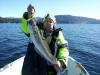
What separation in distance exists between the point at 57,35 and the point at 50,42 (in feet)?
1.13

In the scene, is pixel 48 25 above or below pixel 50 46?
above

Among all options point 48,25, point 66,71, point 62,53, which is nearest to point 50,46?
point 62,53

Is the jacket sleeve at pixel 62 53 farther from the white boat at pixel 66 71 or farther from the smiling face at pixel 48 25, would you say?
the white boat at pixel 66 71

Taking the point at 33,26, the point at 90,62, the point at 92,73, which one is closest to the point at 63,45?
the point at 33,26

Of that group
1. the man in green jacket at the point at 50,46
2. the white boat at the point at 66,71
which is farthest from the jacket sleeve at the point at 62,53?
the white boat at the point at 66,71

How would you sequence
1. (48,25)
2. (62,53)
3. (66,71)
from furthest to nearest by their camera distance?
1. (66,71)
2. (48,25)
3. (62,53)

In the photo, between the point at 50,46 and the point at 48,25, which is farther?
the point at 50,46

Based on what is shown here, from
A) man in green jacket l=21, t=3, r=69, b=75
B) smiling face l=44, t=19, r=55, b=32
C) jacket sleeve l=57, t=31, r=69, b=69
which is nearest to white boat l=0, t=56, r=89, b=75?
man in green jacket l=21, t=3, r=69, b=75

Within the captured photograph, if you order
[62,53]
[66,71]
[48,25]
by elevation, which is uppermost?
[48,25]

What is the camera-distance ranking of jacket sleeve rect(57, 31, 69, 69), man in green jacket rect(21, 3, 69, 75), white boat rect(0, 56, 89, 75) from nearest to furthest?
jacket sleeve rect(57, 31, 69, 69) → man in green jacket rect(21, 3, 69, 75) → white boat rect(0, 56, 89, 75)

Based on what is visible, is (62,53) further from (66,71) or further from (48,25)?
(66,71)

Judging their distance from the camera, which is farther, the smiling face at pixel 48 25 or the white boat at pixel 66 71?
the white boat at pixel 66 71

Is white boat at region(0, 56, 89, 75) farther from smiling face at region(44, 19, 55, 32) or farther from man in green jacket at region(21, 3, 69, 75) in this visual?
smiling face at region(44, 19, 55, 32)

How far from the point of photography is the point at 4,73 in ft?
20.5
